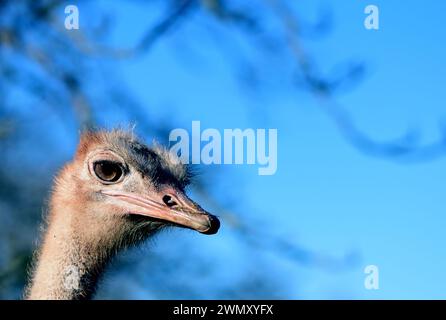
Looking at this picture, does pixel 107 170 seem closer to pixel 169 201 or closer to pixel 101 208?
pixel 101 208

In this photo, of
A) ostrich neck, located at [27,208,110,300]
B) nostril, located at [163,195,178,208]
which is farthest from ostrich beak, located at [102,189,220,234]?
ostrich neck, located at [27,208,110,300]

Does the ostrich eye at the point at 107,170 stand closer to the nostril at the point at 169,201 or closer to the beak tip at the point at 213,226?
the nostril at the point at 169,201

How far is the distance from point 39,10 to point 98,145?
401cm

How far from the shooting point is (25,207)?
25.9ft

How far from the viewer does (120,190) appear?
346 centimetres

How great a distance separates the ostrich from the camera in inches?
134

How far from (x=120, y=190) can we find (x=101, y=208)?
87 mm

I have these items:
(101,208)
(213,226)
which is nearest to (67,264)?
(101,208)

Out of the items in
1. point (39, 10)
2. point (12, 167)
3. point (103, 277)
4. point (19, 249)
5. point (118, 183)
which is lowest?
point (103, 277)

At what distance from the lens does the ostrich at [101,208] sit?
3.40m
